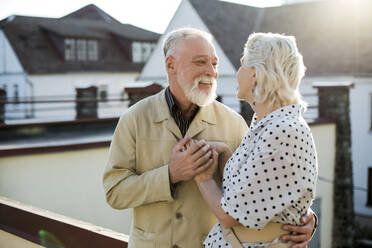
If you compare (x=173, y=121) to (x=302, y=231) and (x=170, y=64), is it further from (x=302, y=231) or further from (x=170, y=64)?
(x=302, y=231)

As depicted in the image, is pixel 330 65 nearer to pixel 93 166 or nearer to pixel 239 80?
pixel 93 166

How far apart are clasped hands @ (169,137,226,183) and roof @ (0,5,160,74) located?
1047 inches

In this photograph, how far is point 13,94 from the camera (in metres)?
28.2

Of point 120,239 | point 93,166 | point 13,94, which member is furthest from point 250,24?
point 120,239

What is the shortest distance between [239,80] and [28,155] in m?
5.28

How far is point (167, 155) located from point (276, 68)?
0.87 m

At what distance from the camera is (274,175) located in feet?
6.12

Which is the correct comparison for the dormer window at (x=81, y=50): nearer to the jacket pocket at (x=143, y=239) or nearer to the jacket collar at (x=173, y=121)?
the jacket collar at (x=173, y=121)

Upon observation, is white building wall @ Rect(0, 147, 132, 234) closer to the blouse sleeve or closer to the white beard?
the white beard

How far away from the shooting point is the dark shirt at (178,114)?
2682 millimetres

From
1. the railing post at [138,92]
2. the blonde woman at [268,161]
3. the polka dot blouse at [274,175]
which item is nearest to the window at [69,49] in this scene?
the railing post at [138,92]

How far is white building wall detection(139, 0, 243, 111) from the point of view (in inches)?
886

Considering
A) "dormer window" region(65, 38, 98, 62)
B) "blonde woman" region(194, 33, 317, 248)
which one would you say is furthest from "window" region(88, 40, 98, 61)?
"blonde woman" region(194, 33, 317, 248)

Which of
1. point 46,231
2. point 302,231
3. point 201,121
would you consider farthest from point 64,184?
point 302,231
